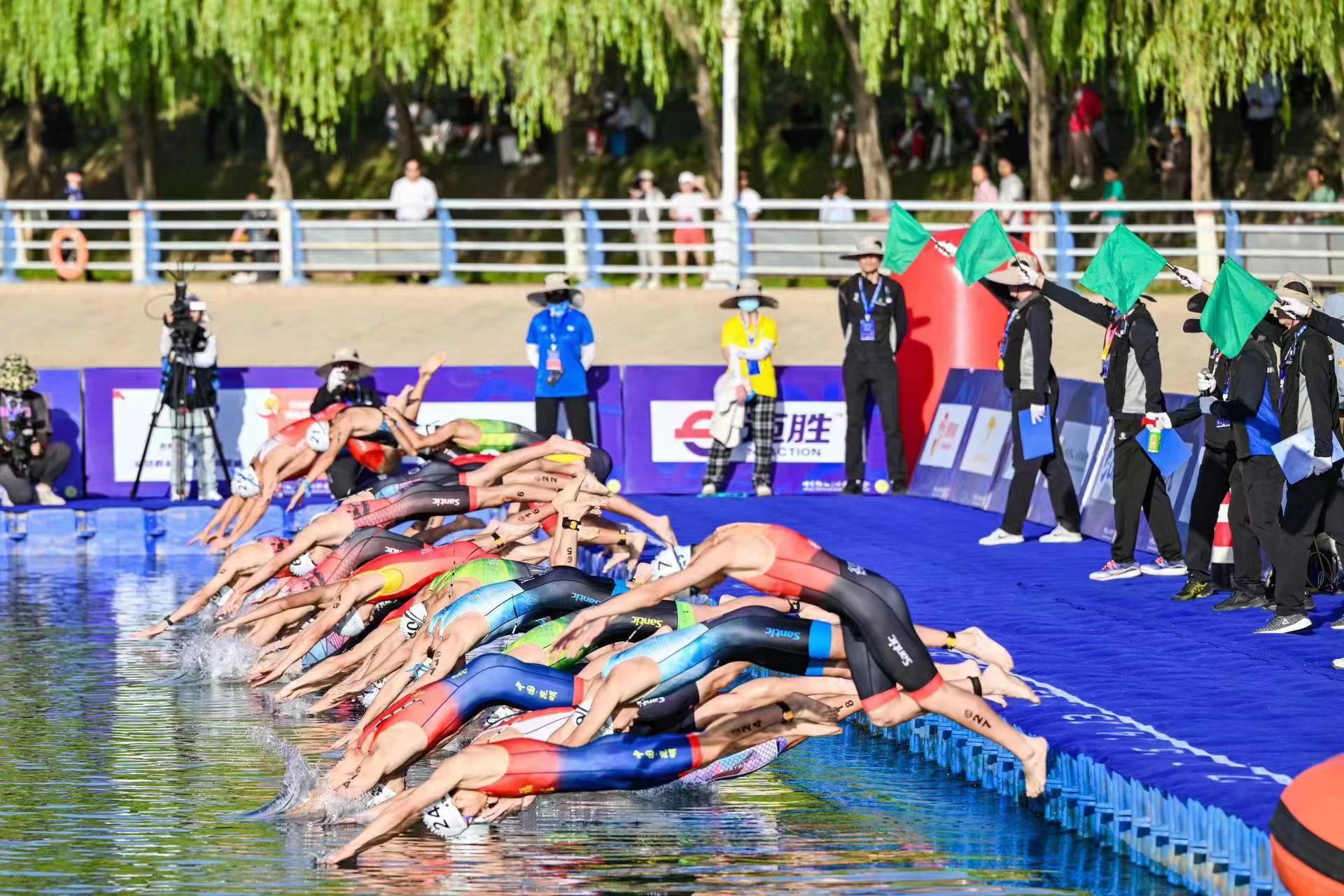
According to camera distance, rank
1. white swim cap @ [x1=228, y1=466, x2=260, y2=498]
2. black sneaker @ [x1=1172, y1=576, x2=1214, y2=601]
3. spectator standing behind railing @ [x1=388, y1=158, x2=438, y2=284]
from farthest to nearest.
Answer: spectator standing behind railing @ [x1=388, y1=158, x2=438, y2=284] < white swim cap @ [x1=228, y1=466, x2=260, y2=498] < black sneaker @ [x1=1172, y1=576, x2=1214, y2=601]

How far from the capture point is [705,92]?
37.6 meters

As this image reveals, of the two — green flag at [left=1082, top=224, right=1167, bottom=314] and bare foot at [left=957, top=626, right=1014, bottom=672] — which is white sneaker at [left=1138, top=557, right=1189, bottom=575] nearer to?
green flag at [left=1082, top=224, right=1167, bottom=314]

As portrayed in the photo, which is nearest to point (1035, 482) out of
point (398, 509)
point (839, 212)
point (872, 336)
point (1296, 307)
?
point (872, 336)

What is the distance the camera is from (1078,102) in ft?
127

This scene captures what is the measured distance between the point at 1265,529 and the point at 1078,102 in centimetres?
2680

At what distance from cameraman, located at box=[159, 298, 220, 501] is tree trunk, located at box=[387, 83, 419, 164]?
1796 centimetres

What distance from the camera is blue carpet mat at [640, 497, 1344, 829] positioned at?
9875mm

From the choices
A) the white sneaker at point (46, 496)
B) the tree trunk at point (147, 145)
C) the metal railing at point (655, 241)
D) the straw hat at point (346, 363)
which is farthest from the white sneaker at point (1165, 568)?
the tree trunk at point (147, 145)

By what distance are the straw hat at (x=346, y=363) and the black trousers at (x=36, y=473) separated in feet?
9.79

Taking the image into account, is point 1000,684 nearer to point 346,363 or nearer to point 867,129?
point 346,363

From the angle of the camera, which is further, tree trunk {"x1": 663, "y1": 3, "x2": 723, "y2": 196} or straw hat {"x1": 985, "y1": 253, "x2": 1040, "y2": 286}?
tree trunk {"x1": 663, "y1": 3, "x2": 723, "y2": 196}

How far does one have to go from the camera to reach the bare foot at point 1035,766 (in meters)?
10.1

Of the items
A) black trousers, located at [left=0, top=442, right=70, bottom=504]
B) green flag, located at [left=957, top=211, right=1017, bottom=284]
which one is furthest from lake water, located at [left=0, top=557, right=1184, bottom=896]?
black trousers, located at [left=0, top=442, right=70, bottom=504]

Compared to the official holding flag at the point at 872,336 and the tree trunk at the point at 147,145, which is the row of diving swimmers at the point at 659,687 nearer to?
the official holding flag at the point at 872,336
